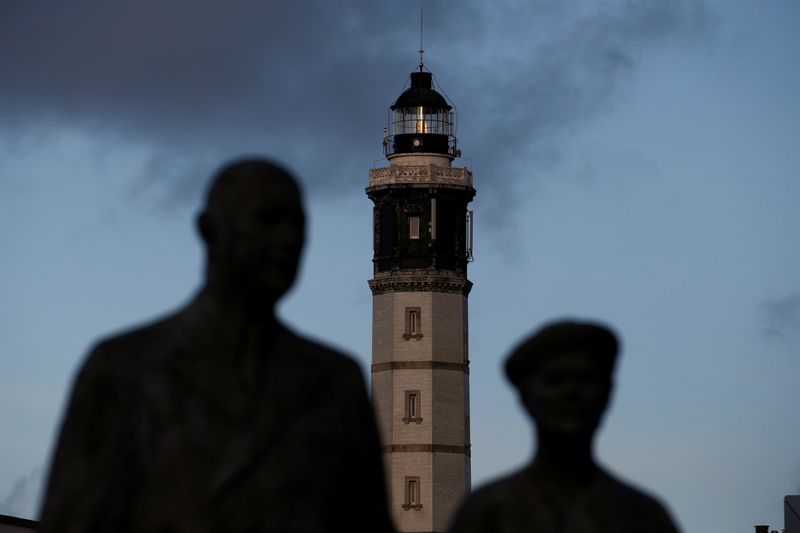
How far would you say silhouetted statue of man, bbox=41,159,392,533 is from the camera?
38.6 feet

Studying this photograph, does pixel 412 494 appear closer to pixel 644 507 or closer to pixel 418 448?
pixel 418 448

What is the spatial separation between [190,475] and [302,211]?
4.03 ft

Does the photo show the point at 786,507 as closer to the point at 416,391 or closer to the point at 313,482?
the point at 416,391

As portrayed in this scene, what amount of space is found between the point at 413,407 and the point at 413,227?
348 inches

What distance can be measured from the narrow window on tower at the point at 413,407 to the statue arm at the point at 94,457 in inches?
4366

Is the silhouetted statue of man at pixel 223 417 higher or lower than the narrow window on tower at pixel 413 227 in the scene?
lower

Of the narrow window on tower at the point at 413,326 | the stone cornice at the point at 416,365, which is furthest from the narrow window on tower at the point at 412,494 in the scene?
the narrow window on tower at the point at 413,326

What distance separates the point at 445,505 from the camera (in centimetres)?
12469

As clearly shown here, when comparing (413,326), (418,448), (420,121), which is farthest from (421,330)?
(420,121)

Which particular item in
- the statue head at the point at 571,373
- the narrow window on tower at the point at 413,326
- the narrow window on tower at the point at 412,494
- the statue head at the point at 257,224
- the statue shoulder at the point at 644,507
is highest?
the narrow window on tower at the point at 413,326

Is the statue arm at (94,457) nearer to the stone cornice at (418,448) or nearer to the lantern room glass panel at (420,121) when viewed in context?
the stone cornice at (418,448)

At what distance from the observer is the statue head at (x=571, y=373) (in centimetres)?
1196

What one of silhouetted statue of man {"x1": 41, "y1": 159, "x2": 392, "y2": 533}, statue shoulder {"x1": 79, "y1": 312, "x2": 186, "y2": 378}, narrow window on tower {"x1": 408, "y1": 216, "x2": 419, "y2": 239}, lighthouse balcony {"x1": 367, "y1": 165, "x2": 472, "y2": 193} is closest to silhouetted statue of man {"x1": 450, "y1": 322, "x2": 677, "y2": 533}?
silhouetted statue of man {"x1": 41, "y1": 159, "x2": 392, "y2": 533}

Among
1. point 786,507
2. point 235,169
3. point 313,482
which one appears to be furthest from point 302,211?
point 786,507
